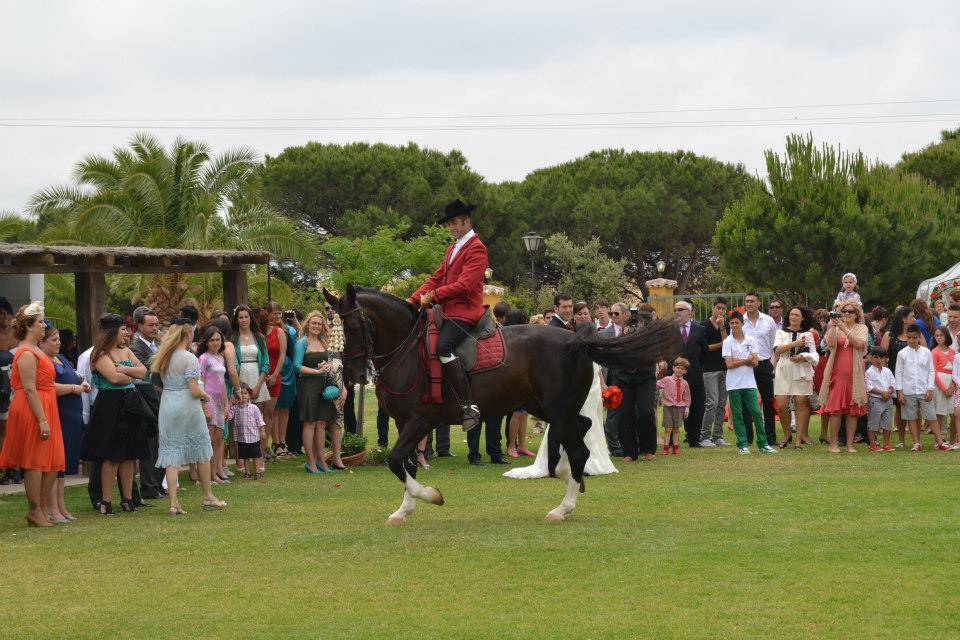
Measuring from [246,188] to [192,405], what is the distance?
2408 centimetres

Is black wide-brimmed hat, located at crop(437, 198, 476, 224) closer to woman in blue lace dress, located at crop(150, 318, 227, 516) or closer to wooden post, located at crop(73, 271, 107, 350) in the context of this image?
woman in blue lace dress, located at crop(150, 318, 227, 516)

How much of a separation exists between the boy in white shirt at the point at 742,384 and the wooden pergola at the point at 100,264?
728cm

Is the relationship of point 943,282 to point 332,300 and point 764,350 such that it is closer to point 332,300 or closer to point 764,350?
point 764,350

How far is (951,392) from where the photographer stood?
16812mm

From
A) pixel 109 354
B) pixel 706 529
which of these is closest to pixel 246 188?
pixel 109 354

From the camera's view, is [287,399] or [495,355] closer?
[495,355]

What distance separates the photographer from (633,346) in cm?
1112

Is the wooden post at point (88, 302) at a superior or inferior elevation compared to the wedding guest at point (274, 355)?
superior

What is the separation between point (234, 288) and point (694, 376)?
297 inches

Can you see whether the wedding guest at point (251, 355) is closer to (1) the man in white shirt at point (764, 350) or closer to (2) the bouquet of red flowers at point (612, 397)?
Answer: (2) the bouquet of red flowers at point (612, 397)

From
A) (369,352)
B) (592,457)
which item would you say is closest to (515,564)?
(369,352)

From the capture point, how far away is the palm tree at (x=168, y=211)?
32000 mm

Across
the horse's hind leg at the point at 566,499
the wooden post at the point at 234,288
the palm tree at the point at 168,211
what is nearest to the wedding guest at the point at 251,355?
the wooden post at the point at 234,288

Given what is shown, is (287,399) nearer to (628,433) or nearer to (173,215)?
(628,433)
